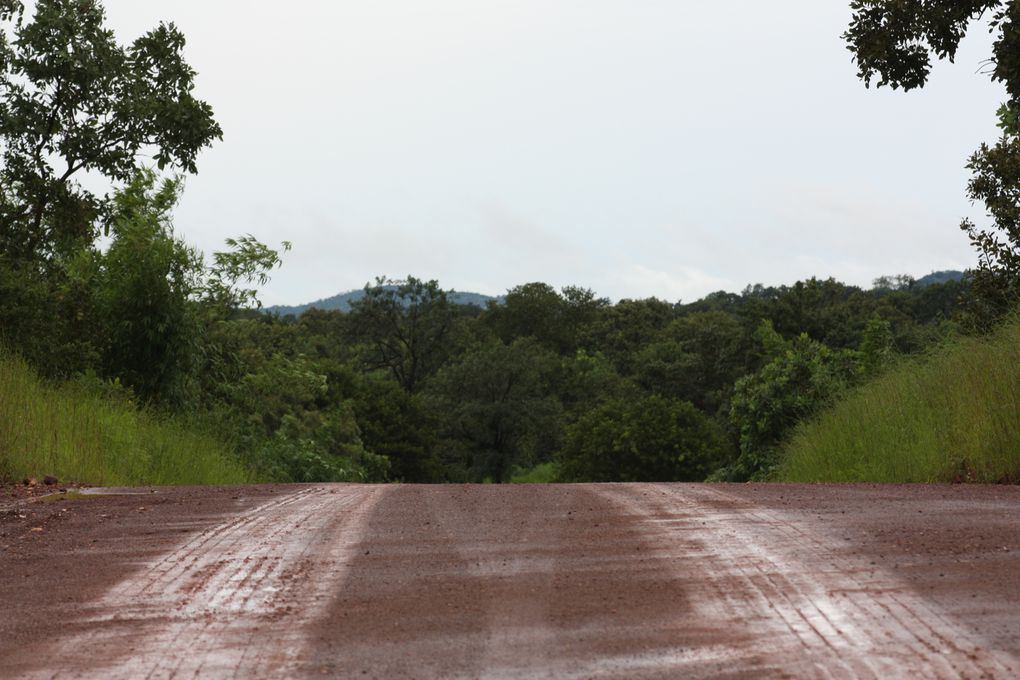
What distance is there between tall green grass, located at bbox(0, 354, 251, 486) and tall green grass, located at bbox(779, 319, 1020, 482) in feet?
26.8

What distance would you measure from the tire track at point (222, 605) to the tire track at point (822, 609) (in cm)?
187

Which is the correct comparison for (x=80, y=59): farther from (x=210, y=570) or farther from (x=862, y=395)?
(x=210, y=570)

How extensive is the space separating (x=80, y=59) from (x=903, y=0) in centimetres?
1455

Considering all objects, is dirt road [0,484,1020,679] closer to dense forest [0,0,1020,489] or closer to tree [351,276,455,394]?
dense forest [0,0,1020,489]

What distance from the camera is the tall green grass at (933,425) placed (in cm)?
1292

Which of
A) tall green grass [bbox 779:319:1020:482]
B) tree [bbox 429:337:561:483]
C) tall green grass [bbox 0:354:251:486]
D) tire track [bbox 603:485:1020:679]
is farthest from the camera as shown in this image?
tree [bbox 429:337:561:483]

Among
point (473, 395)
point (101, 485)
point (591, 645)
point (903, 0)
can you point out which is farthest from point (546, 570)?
point (473, 395)

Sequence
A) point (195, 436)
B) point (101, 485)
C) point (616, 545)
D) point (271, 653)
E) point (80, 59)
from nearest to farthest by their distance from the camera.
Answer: point (271, 653) → point (616, 545) → point (101, 485) → point (195, 436) → point (80, 59)

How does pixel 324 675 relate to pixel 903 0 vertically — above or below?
below

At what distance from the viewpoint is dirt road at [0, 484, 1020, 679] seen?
472cm

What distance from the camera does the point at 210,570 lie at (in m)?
6.85

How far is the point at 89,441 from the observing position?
49.0 feet

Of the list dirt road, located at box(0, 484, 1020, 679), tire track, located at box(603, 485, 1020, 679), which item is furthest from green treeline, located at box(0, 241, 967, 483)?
tire track, located at box(603, 485, 1020, 679)

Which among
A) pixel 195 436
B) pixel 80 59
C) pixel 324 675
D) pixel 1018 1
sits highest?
pixel 80 59
